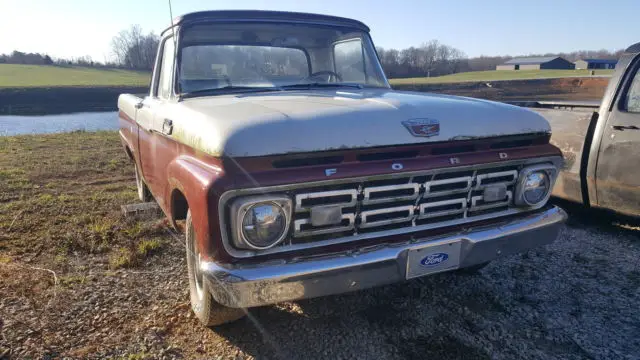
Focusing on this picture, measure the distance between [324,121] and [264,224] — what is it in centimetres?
56

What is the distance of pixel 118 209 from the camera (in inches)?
204

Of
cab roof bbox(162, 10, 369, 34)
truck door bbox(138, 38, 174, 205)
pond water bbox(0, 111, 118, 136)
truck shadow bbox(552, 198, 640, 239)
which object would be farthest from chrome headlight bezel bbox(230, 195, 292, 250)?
pond water bbox(0, 111, 118, 136)

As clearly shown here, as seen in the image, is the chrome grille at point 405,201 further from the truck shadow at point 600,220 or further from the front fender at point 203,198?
the truck shadow at point 600,220

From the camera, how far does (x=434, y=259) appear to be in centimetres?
244

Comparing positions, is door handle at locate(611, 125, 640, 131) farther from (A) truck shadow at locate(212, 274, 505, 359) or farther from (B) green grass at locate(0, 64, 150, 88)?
(B) green grass at locate(0, 64, 150, 88)

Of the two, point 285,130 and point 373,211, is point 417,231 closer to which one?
point 373,211

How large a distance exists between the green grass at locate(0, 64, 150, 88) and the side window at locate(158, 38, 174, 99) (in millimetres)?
34364

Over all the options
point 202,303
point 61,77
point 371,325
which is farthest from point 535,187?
point 61,77

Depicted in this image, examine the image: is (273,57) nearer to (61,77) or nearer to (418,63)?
(418,63)

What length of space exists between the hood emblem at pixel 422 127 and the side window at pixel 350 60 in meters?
1.55

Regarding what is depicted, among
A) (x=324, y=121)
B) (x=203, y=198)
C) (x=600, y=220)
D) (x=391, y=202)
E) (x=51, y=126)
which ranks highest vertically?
(x=324, y=121)

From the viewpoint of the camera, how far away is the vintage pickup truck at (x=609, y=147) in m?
4.03

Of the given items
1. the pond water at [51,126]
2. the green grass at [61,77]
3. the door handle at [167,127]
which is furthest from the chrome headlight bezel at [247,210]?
the green grass at [61,77]

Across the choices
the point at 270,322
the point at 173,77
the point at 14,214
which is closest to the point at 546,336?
the point at 270,322
